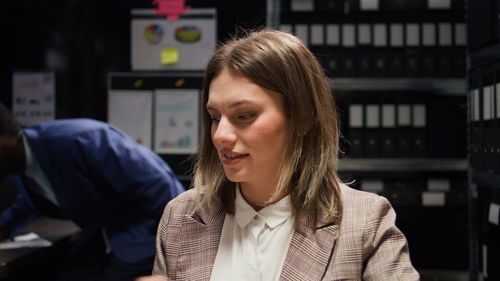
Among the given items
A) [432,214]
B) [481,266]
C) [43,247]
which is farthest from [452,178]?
[43,247]

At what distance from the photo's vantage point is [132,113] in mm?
2883

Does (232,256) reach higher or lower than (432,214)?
higher

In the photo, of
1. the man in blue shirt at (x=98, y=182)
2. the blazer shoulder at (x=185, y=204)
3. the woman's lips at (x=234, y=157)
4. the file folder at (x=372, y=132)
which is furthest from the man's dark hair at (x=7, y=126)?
the file folder at (x=372, y=132)

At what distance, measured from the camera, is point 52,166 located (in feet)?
6.00

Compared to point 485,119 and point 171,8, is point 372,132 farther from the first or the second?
point 171,8

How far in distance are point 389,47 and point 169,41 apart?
1235 mm

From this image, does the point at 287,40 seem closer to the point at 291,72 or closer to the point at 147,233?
the point at 291,72

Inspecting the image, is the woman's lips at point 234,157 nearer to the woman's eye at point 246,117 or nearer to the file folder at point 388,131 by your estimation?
the woman's eye at point 246,117

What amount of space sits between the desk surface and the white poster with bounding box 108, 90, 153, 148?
2.12 ft

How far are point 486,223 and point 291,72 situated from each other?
143cm

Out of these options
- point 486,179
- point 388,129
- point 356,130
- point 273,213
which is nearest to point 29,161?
point 273,213

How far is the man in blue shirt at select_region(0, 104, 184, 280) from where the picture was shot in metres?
1.78

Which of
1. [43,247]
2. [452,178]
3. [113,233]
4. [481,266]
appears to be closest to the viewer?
[43,247]

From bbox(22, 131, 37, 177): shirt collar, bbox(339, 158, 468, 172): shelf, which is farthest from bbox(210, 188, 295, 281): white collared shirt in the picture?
bbox(339, 158, 468, 172): shelf
